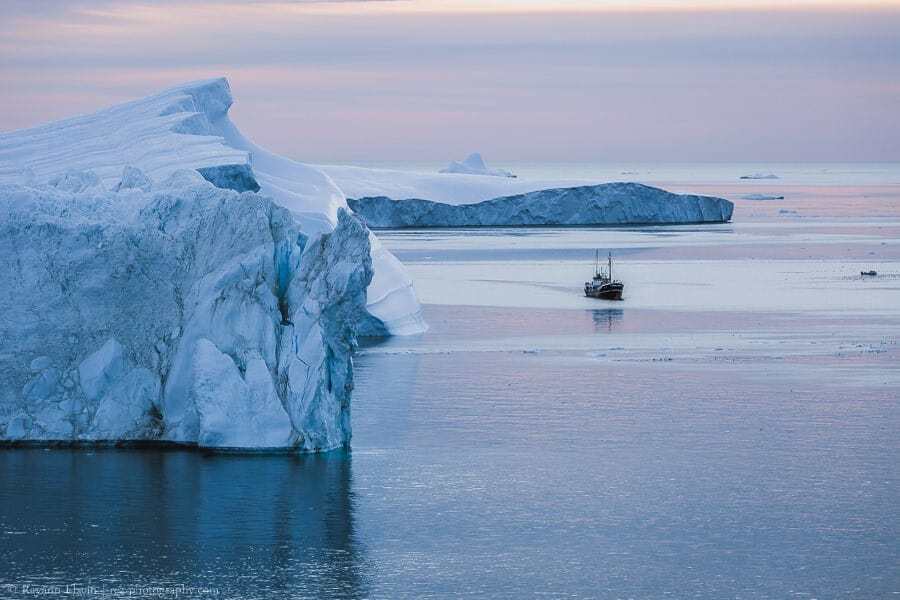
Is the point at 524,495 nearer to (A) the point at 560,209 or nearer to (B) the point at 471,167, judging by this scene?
(A) the point at 560,209

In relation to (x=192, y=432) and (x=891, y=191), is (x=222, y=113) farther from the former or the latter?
(x=891, y=191)

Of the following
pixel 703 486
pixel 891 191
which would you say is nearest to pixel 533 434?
pixel 703 486

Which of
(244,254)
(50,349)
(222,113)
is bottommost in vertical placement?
(50,349)

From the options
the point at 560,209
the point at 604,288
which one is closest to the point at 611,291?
the point at 604,288

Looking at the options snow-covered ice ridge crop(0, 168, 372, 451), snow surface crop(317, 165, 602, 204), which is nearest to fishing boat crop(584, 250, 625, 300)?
snow-covered ice ridge crop(0, 168, 372, 451)

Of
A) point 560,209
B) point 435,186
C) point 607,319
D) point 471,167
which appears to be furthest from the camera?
point 471,167
